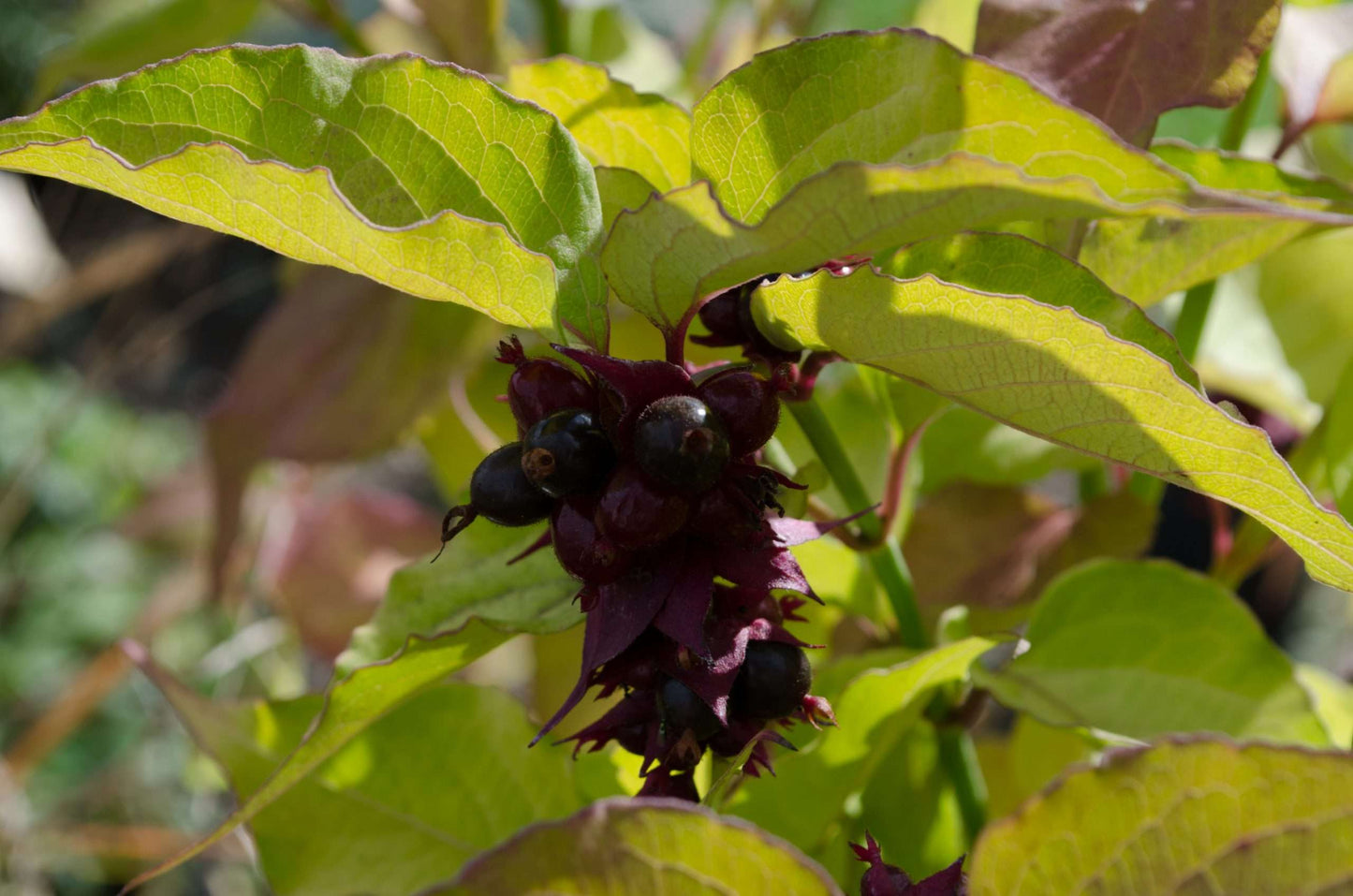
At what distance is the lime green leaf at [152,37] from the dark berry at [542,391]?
0.53m

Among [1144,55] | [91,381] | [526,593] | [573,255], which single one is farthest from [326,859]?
[91,381]

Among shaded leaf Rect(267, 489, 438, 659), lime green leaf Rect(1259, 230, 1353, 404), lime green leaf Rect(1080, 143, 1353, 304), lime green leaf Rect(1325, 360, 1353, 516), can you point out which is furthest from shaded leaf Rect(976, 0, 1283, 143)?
shaded leaf Rect(267, 489, 438, 659)

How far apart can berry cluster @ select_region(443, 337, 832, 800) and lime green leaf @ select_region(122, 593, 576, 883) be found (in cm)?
4

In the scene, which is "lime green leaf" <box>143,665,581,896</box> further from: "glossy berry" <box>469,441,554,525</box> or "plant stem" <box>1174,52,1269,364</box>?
"plant stem" <box>1174,52,1269,364</box>

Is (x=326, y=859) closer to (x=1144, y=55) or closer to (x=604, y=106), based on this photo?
(x=604, y=106)

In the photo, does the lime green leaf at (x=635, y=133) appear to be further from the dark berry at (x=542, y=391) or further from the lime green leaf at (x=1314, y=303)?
the lime green leaf at (x=1314, y=303)

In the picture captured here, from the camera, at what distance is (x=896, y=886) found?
0.95 feet

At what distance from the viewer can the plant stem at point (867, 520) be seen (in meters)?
0.34

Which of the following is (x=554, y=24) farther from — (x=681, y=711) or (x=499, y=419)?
(x=681, y=711)

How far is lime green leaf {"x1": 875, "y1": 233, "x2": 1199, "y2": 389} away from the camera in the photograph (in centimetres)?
29

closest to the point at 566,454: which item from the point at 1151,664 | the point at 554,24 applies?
the point at 1151,664

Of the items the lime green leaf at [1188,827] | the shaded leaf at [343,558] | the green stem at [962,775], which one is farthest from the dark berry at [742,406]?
the shaded leaf at [343,558]

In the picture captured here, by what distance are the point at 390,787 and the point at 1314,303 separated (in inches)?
20.4

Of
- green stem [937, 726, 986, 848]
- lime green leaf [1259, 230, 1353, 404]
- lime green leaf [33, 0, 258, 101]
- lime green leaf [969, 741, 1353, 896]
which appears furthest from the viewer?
lime green leaf [33, 0, 258, 101]
